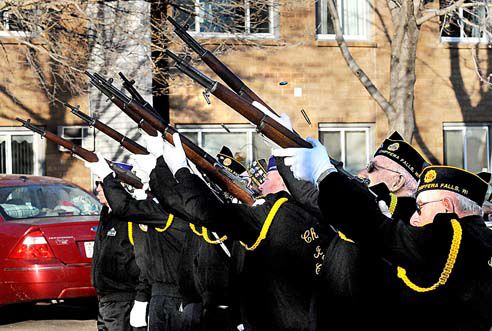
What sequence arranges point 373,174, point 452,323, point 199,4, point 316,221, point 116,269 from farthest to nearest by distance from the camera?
point 199,4, point 116,269, point 373,174, point 316,221, point 452,323

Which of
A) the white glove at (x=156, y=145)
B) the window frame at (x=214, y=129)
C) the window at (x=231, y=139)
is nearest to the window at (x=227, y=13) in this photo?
the window frame at (x=214, y=129)

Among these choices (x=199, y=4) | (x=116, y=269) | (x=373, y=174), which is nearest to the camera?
(x=373, y=174)

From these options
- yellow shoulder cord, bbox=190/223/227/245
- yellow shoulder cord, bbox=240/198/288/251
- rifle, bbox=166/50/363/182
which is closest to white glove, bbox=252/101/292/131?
rifle, bbox=166/50/363/182

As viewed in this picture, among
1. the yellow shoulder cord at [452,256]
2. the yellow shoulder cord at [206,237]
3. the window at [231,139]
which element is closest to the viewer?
the yellow shoulder cord at [452,256]

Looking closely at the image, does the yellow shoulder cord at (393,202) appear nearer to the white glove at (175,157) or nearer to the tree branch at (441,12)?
the white glove at (175,157)

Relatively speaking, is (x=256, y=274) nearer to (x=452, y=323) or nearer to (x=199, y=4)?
(x=452, y=323)

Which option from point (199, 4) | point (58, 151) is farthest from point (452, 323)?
point (58, 151)

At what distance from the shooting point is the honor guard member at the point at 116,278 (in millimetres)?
8969

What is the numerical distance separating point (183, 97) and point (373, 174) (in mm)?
13491

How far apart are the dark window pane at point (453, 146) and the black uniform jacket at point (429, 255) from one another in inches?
692

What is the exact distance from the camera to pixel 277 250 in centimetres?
585

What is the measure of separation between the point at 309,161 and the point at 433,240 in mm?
621

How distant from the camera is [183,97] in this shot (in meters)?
19.8

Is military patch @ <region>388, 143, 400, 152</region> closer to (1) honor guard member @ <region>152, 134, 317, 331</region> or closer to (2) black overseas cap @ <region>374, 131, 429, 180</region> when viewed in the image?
→ (2) black overseas cap @ <region>374, 131, 429, 180</region>
